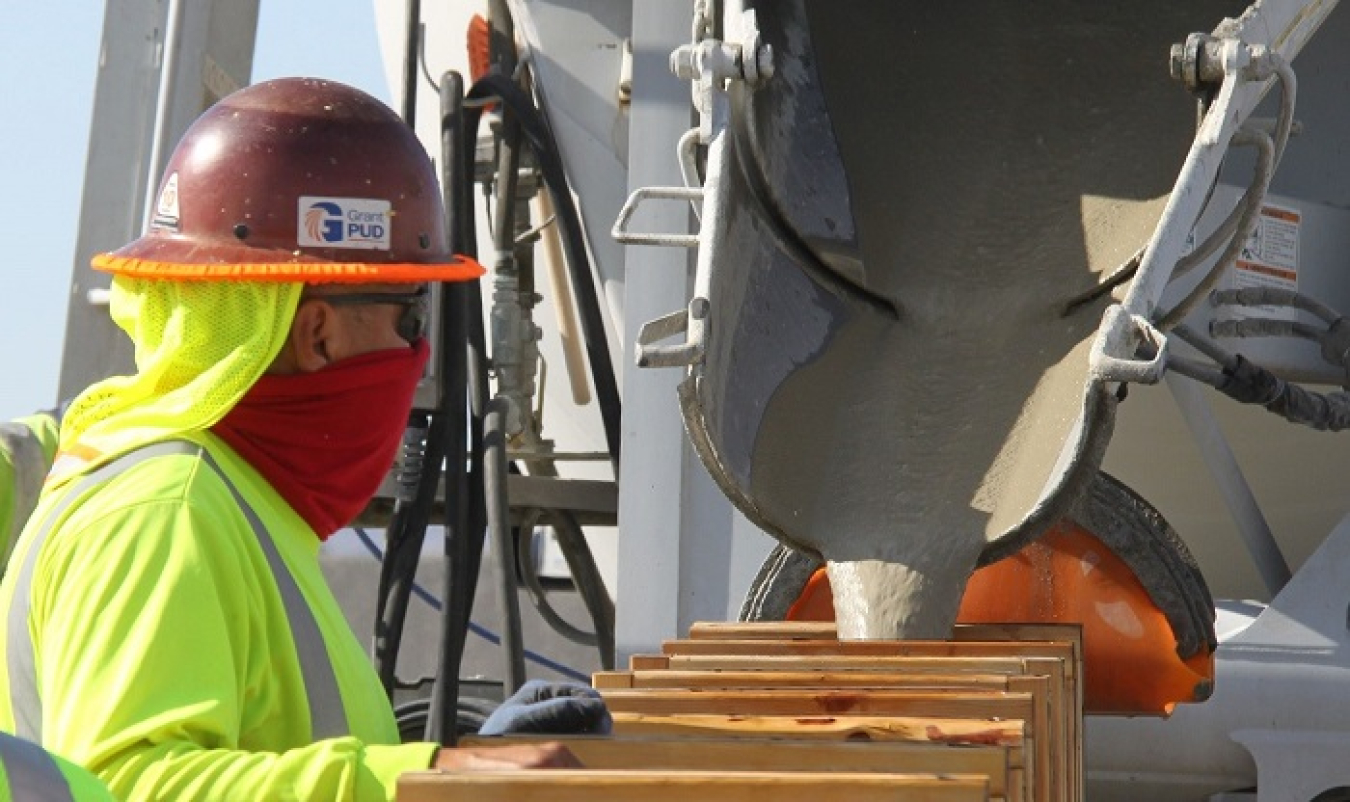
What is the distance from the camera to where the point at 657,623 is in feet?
12.1

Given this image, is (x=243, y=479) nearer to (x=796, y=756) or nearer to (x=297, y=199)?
(x=297, y=199)

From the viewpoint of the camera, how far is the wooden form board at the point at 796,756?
1.65 meters

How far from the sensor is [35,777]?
1.10 m

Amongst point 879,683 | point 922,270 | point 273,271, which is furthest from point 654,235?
point 273,271

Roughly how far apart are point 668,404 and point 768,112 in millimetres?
690

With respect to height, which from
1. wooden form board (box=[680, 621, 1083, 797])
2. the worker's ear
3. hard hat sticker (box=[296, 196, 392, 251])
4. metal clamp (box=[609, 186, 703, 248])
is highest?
Result: metal clamp (box=[609, 186, 703, 248])

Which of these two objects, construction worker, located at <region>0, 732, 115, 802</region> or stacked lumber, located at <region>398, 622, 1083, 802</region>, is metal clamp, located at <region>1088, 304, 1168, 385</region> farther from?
construction worker, located at <region>0, 732, 115, 802</region>

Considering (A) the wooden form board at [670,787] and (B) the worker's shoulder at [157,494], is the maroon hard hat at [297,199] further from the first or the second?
(A) the wooden form board at [670,787]

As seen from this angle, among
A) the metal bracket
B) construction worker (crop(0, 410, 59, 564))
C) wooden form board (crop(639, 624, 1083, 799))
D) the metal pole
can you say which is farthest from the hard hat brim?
the metal pole

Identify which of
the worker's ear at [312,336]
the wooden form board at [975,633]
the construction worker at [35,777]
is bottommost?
the construction worker at [35,777]

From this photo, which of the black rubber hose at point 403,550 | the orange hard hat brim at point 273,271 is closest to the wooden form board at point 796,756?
the orange hard hat brim at point 273,271

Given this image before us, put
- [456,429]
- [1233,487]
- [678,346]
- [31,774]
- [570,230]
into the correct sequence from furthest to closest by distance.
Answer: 1. [570,230]
2. [456,429]
3. [1233,487]
4. [678,346]
5. [31,774]

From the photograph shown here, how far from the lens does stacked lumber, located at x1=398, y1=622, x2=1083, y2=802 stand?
142 centimetres

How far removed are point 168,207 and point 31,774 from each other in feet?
2.69
